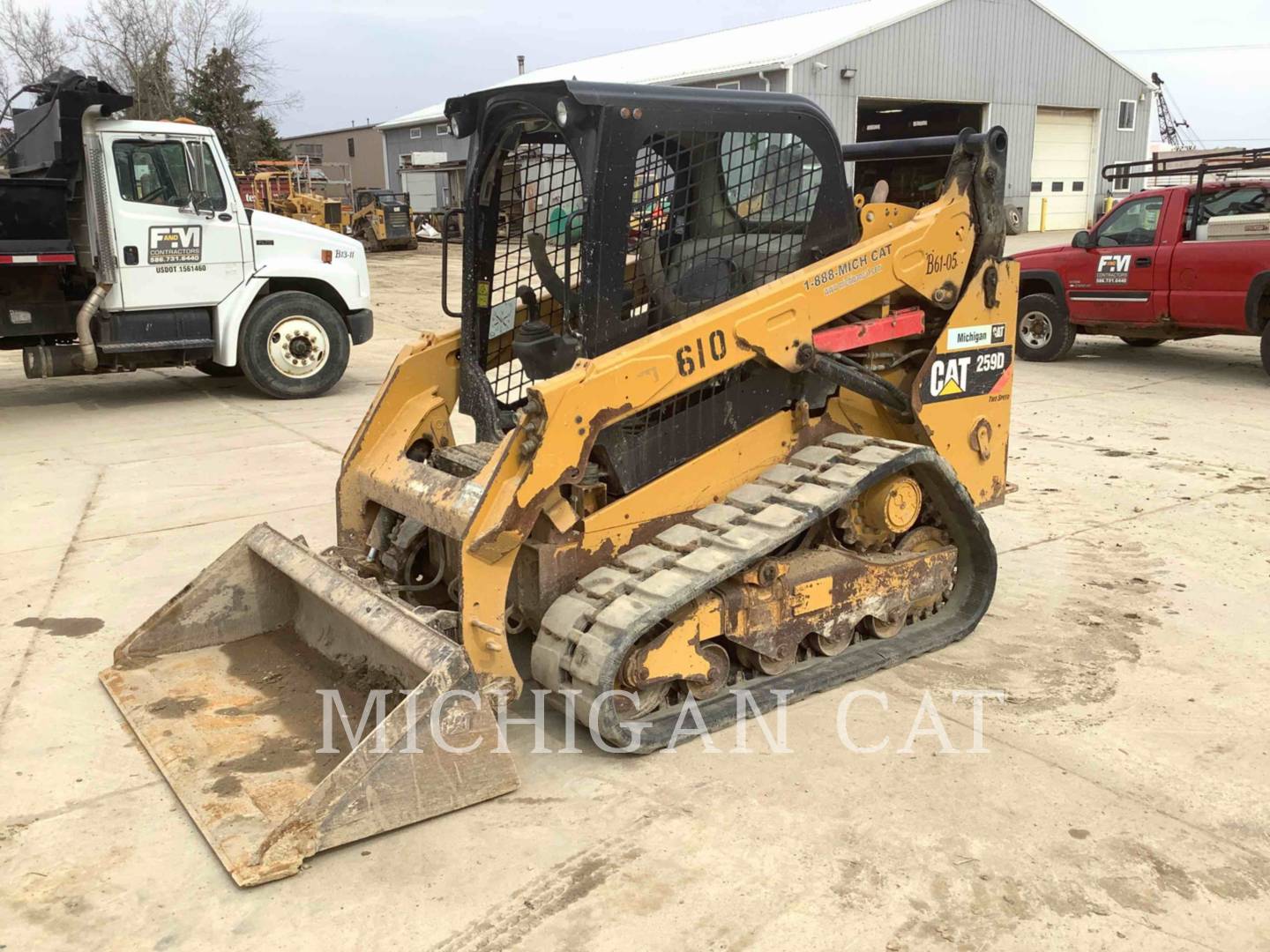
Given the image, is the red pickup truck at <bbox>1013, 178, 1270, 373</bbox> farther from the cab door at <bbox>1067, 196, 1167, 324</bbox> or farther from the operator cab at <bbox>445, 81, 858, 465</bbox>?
the operator cab at <bbox>445, 81, 858, 465</bbox>

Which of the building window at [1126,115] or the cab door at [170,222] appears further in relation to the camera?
the building window at [1126,115]

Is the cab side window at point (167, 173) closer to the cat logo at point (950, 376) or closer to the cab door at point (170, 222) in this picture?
the cab door at point (170, 222)

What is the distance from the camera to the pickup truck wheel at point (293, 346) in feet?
35.5

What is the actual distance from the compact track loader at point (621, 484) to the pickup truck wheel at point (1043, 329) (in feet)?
26.2

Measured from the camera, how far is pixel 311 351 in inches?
439

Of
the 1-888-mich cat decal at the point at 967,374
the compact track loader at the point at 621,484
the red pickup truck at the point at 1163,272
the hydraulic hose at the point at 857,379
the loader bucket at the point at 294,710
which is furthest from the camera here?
the red pickup truck at the point at 1163,272

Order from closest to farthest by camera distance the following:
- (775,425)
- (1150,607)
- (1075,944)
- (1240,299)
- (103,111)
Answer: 1. (1075,944)
2. (775,425)
3. (1150,607)
4. (103,111)
5. (1240,299)

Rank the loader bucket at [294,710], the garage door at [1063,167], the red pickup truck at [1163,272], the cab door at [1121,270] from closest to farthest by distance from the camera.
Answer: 1. the loader bucket at [294,710]
2. the red pickup truck at [1163,272]
3. the cab door at [1121,270]
4. the garage door at [1063,167]

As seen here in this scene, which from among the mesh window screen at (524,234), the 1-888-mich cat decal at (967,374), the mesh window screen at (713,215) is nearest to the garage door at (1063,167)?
the 1-888-mich cat decal at (967,374)

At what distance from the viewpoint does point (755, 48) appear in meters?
30.5

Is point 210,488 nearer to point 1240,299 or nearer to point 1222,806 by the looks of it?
point 1222,806

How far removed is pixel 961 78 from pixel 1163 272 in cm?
2086

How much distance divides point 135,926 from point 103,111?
8.70 m

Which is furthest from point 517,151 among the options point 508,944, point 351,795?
point 508,944
